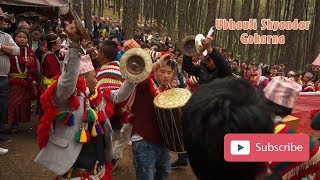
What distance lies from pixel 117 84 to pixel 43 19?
12.3 meters

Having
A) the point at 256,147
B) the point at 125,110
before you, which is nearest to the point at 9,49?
the point at 125,110

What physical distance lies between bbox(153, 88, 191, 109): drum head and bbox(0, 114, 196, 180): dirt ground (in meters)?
2.09

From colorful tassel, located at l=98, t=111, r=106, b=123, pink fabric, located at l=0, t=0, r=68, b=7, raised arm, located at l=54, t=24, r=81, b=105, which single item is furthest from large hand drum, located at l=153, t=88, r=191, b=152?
pink fabric, located at l=0, t=0, r=68, b=7

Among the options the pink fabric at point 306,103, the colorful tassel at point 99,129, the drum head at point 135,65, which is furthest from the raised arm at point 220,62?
the pink fabric at point 306,103

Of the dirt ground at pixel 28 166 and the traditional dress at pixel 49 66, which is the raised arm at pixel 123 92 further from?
the traditional dress at pixel 49 66

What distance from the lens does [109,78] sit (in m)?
4.67

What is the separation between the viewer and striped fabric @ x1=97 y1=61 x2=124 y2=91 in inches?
181

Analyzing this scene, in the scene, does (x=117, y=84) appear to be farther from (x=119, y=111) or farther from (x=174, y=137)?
(x=174, y=137)

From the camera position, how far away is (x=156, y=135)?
12.9 ft

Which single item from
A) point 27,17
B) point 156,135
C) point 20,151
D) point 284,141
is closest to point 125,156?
point 20,151

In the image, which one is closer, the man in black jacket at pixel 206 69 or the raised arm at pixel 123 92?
the raised arm at pixel 123 92

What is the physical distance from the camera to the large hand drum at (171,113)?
385 cm

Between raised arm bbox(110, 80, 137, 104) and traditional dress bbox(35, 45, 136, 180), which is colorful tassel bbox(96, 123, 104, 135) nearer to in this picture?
traditional dress bbox(35, 45, 136, 180)

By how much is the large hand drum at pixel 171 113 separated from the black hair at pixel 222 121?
7.85ft
